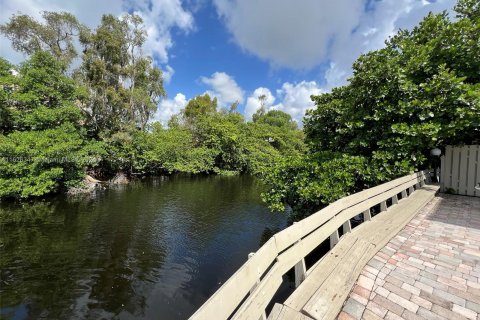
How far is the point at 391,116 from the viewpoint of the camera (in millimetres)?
7191

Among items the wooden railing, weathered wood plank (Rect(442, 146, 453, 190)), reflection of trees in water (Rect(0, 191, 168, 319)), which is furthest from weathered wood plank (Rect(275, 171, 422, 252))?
reflection of trees in water (Rect(0, 191, 168, 319))

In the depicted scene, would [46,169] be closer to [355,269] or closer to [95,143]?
[95,143]

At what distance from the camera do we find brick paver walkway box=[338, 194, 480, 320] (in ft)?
7.81

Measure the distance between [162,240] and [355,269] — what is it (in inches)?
311

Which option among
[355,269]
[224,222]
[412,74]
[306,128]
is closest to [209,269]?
[224,222]

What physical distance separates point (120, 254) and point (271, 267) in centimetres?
757

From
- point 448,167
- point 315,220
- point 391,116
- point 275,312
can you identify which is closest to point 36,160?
point 315,220

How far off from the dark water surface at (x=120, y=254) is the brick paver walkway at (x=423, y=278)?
4.36m

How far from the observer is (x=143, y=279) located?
677 centimetres

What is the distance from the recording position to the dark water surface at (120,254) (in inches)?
227

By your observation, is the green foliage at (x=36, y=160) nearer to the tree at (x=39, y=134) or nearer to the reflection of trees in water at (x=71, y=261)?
the tree at (x=39, y=134)

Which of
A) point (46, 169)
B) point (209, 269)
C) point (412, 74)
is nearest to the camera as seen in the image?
point (209, 269)

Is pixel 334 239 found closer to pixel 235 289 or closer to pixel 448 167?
pixel 235 289

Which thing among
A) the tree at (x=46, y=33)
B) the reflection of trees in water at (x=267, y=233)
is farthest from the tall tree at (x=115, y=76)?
the reflection of trees in water at (x=267, y=233)
